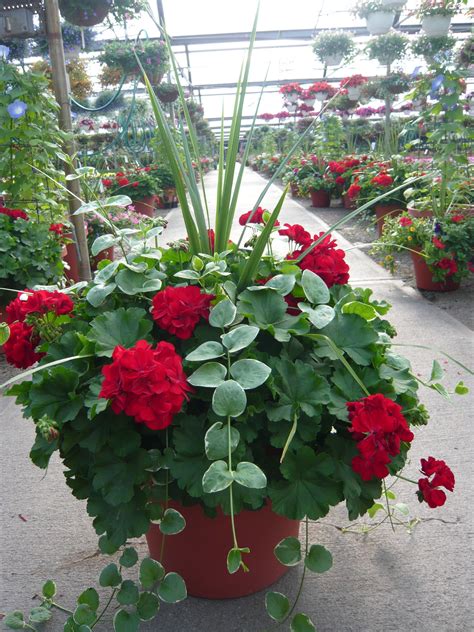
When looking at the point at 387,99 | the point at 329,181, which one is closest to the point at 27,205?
the point at 329,181

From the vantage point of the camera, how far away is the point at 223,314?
3.61 ft

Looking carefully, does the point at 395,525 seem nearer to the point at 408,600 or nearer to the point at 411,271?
the point at 408,600

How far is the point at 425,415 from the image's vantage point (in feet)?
3.89

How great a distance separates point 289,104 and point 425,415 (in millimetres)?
9380

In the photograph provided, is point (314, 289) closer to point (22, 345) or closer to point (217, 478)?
point (217, 478)

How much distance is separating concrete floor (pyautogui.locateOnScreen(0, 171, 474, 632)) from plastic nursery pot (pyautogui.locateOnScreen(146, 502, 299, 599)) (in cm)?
4

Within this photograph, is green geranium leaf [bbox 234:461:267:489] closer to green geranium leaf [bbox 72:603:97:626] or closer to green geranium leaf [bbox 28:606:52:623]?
green geranium leaf [bbox 72:603:97:626]

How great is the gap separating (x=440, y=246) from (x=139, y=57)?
183 inches

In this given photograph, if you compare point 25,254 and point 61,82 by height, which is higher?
point 61,82

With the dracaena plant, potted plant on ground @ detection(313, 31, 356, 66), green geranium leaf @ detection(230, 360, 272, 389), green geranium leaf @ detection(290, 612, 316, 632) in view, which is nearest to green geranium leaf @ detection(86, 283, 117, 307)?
the dracaena plant

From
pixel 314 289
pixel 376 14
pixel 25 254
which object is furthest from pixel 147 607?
pixel 376 14

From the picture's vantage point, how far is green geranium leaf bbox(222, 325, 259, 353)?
3.38ft

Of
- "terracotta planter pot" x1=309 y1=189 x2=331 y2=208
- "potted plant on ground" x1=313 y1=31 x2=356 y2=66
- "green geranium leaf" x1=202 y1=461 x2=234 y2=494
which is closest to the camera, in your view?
"green geranium leaf" x1=202 y1=461 x2=234 y2=494

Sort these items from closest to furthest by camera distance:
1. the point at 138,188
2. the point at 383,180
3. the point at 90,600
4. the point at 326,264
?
the point at 90,600 → the point at 326,264 → the point at 383,180 → the point at 138,188
